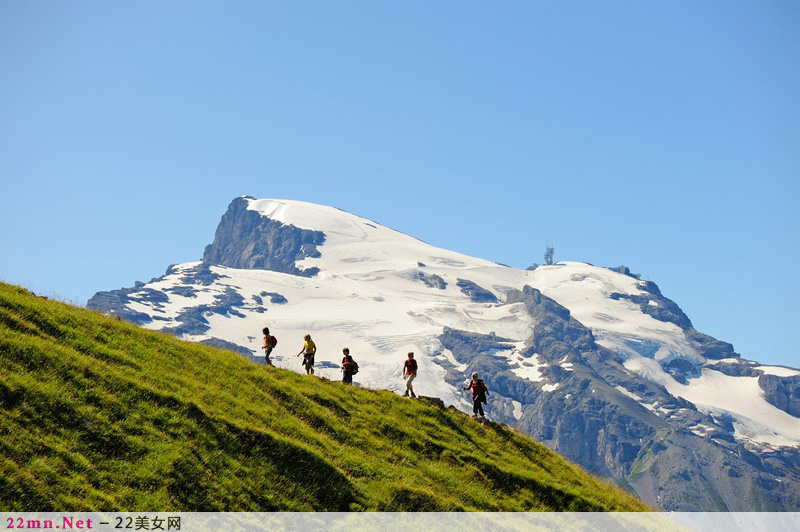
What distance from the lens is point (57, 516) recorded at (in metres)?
21.4

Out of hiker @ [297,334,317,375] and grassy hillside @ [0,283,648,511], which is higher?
hiker @ [297,334,317,375]

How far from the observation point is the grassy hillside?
2389 cm

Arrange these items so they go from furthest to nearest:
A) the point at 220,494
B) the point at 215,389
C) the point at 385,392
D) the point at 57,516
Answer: the point at 385,392 < the point at 215,389 < the point at 220,494 < the point at 57,516

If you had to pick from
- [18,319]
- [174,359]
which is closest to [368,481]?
[174,359]

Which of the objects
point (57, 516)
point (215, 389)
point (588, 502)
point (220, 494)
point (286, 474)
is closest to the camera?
point (57, 516)

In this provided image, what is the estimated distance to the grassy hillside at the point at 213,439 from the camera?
941 inches

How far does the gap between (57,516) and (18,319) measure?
39.0 ft

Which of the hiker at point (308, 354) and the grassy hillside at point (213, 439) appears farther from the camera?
the hiker at point (308, 354)

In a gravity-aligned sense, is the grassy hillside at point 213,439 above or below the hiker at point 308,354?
below

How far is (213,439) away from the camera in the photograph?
93.4 feet

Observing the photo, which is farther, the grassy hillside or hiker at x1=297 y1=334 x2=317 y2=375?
hiker at x1=297 y1=334 x2=317 y2=375

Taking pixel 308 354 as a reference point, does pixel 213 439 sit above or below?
below

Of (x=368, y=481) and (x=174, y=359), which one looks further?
(x=174, y=359)

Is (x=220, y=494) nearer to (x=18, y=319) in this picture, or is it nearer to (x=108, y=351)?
(x=108, y=351)
